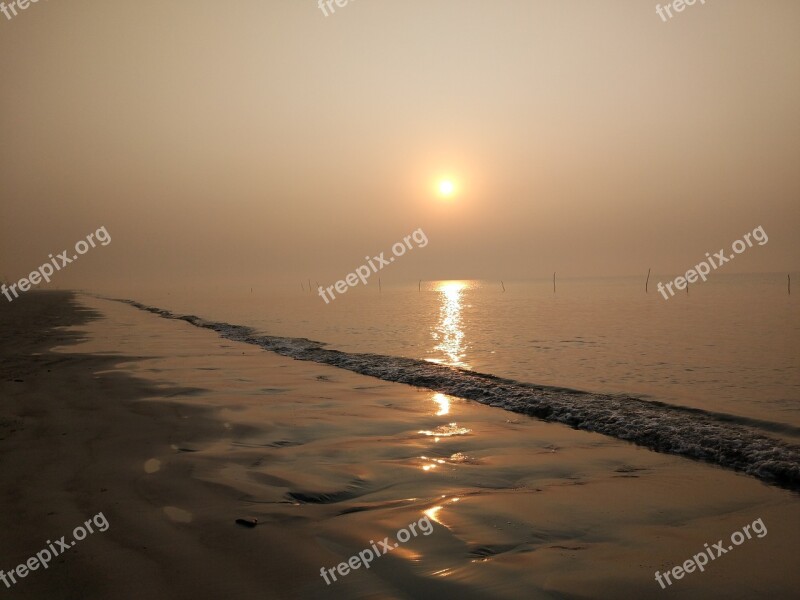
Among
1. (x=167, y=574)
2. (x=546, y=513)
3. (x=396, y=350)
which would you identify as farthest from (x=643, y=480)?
(x=396, y=350)

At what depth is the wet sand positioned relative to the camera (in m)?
4.36

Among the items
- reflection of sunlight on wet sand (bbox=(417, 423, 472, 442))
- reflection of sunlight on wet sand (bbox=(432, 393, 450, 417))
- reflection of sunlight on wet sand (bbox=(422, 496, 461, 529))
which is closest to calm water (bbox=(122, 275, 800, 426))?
reflection of sunlight on wet sand (bbox=(432, 393, 450, 417))

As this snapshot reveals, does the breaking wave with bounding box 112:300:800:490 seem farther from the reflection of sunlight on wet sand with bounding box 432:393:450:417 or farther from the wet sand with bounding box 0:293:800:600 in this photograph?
the wet sand with bounding box 0:293:800:600

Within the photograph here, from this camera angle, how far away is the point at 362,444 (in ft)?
29.0

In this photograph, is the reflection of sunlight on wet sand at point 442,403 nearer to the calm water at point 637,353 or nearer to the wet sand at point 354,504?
the wet sand at point 354,504

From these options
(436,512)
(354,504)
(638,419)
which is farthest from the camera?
(638,419)

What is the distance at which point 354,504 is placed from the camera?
20.2 feet

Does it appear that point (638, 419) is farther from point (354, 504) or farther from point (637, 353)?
point (637, 353)

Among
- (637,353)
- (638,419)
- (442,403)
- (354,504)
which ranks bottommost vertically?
(638,419)

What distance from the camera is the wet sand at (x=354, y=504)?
4359mm

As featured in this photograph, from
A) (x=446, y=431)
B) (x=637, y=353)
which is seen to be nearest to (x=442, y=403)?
(x=446, y=431)

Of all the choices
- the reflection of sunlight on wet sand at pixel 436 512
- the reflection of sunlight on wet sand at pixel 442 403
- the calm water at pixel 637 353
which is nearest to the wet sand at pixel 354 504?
the reflection of sunlight on wet sand at pixel 436 512

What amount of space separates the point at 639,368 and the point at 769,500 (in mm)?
13530

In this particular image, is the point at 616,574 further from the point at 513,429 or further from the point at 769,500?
the point at 513,429
